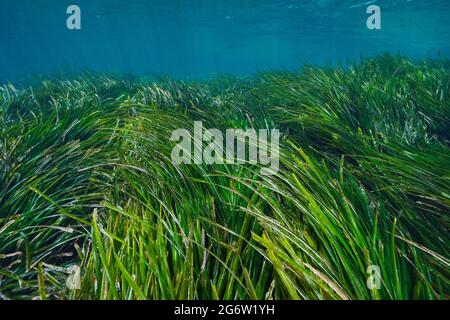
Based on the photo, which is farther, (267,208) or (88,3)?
(88,3)

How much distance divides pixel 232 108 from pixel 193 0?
23907mm

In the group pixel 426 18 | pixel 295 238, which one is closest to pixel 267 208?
pixel 295 238

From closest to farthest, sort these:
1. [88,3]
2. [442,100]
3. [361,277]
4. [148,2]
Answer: [361,277] → [442,100] → [148,2] → [88,3]

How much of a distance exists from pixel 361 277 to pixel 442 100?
356 cm

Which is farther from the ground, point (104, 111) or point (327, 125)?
point (104, 111)

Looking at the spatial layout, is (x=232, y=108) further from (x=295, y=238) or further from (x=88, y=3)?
(x=88, y=3)

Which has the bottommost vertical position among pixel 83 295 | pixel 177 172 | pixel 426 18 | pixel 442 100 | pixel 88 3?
pixel 83 295

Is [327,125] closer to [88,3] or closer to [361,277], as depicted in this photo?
[361,277]

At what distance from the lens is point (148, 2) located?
26625 millimetres

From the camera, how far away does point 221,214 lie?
6.75 feet

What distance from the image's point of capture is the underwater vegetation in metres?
1.50

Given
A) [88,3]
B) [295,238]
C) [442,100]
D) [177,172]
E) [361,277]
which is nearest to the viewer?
[361,277]

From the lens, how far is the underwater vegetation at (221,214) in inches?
58.9

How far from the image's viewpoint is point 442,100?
3.94 m
